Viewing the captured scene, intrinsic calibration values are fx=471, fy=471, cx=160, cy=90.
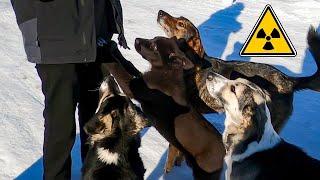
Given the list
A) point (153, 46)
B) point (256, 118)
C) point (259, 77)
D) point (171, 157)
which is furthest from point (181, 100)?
point (256, 118)

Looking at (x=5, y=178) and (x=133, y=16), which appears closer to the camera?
(x=5, y=178)

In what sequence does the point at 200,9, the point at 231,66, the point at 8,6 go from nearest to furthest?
the point at 231,66
the point at 8,6
the point at 200,9

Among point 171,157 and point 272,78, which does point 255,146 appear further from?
point 272,78

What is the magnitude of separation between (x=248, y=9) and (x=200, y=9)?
1169 mm

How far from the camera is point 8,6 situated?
9391 millimetres

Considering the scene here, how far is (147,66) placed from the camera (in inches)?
275

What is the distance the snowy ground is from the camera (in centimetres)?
467

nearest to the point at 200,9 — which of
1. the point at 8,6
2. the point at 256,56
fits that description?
the point at 256,56

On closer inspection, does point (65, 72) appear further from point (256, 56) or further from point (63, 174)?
point (256, 56)

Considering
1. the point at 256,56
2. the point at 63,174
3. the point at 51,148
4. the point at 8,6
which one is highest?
the point at 51,148

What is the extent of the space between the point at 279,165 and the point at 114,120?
125 cm

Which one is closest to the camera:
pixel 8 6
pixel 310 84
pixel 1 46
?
pixel 310 84

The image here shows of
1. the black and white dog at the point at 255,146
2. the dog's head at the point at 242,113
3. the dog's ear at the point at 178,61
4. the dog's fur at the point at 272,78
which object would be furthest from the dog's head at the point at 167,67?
the black and white dog at the point at 255,146

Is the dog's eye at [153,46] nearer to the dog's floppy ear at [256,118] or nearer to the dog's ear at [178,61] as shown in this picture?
the dog's ear at [178,61]
